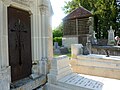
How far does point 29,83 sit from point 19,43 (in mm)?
1163

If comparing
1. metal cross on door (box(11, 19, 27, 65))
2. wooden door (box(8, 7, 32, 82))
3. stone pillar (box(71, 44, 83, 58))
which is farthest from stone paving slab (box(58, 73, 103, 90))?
stone pillar (box(71, 44, 83, 58))

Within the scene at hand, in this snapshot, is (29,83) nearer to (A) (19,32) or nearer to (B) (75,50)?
(A) (19,32)

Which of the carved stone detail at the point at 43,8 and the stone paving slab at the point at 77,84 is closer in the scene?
the stone paving slab at the point at 77,84

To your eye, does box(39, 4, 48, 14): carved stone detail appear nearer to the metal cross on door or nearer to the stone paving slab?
the metal cross on door

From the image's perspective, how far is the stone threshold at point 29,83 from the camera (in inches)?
167

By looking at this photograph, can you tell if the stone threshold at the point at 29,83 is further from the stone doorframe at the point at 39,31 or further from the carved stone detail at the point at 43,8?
the carved stone detail at the point at 43,8

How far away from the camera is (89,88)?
14.4 ft

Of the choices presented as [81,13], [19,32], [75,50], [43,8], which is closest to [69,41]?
[81,13]

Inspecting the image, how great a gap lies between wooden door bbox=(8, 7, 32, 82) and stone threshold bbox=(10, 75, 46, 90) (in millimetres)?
196

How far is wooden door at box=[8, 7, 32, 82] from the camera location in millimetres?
4512

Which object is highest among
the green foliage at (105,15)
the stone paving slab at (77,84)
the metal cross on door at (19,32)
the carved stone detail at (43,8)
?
the green foliage at (105,15)

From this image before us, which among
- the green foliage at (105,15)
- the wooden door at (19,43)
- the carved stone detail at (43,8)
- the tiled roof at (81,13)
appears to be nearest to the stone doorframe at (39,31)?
the carved stone detail at (43,8)

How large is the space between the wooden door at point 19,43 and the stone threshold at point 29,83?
0.20 metres

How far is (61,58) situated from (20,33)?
1456mm
